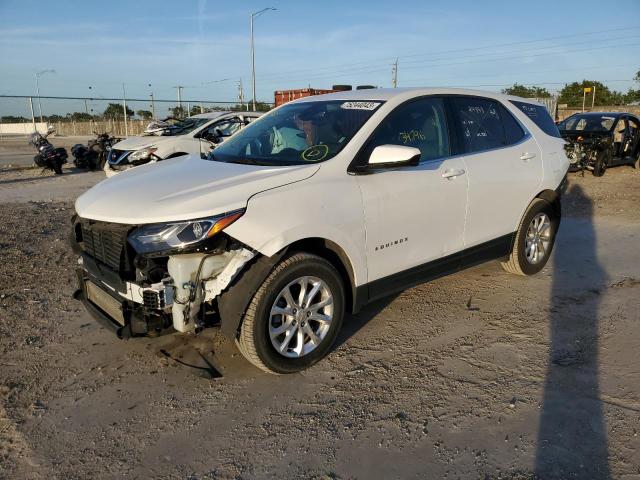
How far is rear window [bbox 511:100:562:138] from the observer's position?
17.5 ft

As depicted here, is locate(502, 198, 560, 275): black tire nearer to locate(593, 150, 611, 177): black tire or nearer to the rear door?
the rear door

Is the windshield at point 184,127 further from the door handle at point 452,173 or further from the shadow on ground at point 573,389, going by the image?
the shadow on ground at point 573,389

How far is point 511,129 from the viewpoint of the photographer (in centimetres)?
502

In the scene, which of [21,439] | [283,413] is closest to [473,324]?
[283,413]

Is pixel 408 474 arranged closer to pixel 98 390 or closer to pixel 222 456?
pixel 222 456

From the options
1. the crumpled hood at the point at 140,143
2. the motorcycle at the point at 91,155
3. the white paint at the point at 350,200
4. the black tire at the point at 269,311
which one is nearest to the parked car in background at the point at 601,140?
the white paint at the point at 350,200

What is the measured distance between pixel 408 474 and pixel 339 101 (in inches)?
112

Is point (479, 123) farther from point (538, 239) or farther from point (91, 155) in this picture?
point (91, 155)

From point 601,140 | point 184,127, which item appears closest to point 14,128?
point 184,127

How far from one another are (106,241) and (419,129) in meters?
2.48

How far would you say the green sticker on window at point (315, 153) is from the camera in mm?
3611

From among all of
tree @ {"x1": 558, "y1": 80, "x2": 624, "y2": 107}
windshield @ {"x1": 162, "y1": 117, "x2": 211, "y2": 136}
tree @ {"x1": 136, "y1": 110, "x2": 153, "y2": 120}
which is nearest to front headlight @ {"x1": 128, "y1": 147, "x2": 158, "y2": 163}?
windshield @ {"x1": 162, "y1": 117, "x2": 211, "y2": 136}

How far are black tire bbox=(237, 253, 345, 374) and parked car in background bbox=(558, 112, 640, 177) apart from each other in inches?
442

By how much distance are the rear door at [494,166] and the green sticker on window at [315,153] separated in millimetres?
1358
